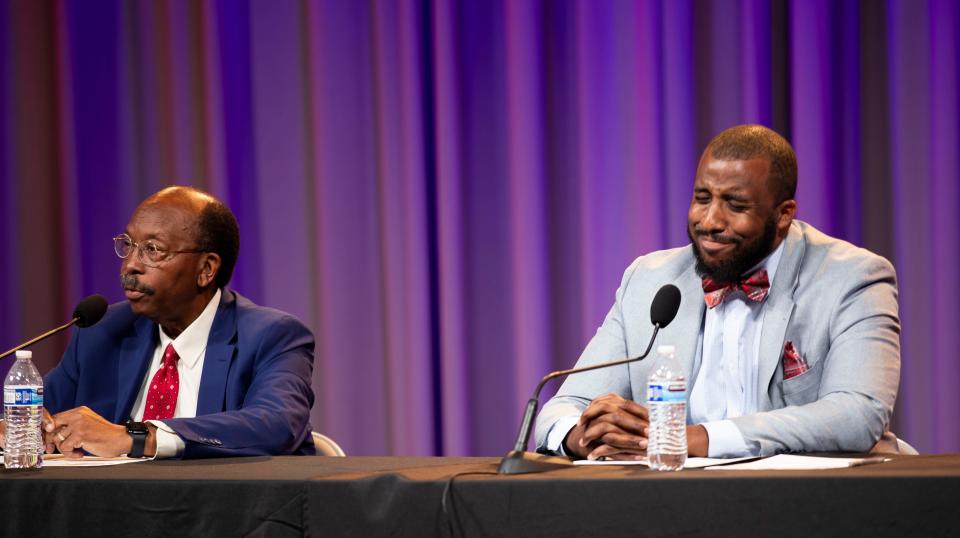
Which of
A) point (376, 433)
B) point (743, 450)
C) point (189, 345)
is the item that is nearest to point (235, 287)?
point (376, 433)

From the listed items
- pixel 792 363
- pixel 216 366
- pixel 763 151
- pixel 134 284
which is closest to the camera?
pixel 792 363

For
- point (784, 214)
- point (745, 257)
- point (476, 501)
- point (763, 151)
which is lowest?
point (476, 501)

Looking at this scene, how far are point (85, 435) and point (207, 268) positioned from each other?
92 centimetres

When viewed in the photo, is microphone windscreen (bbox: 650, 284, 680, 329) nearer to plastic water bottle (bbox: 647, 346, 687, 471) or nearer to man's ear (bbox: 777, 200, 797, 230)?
plastic water bottle (bbox: 647, 346, 687, 471)

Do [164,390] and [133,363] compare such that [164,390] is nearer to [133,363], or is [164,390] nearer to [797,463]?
[133,363]

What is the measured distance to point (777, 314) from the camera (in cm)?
319

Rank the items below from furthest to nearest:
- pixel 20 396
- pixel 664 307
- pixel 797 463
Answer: pixel 20 396, pixel 664 307, pixel 797 463

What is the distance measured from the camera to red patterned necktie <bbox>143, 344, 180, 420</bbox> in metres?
3.62

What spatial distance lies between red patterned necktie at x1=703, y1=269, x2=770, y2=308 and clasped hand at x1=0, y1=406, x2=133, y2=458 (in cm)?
171

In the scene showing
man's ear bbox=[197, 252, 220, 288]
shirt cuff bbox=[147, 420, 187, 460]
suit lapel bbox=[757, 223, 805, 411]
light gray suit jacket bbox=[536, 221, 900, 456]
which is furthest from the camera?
man's ear bbox=[197, 252, 220, 288]

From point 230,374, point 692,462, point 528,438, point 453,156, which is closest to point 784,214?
point 692,462

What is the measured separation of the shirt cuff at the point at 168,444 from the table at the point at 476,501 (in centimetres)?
34

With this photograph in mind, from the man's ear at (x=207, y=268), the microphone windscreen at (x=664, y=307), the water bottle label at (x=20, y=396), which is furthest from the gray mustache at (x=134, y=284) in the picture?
the microphone windscreen at (x=664, y=307)

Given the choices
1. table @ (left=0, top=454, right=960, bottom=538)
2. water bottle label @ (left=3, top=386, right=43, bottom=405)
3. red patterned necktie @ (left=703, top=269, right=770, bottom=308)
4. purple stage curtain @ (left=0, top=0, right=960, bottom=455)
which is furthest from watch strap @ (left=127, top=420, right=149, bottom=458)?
purple stage curtain @ (left=0, top=0, right=960, bottom=455)
